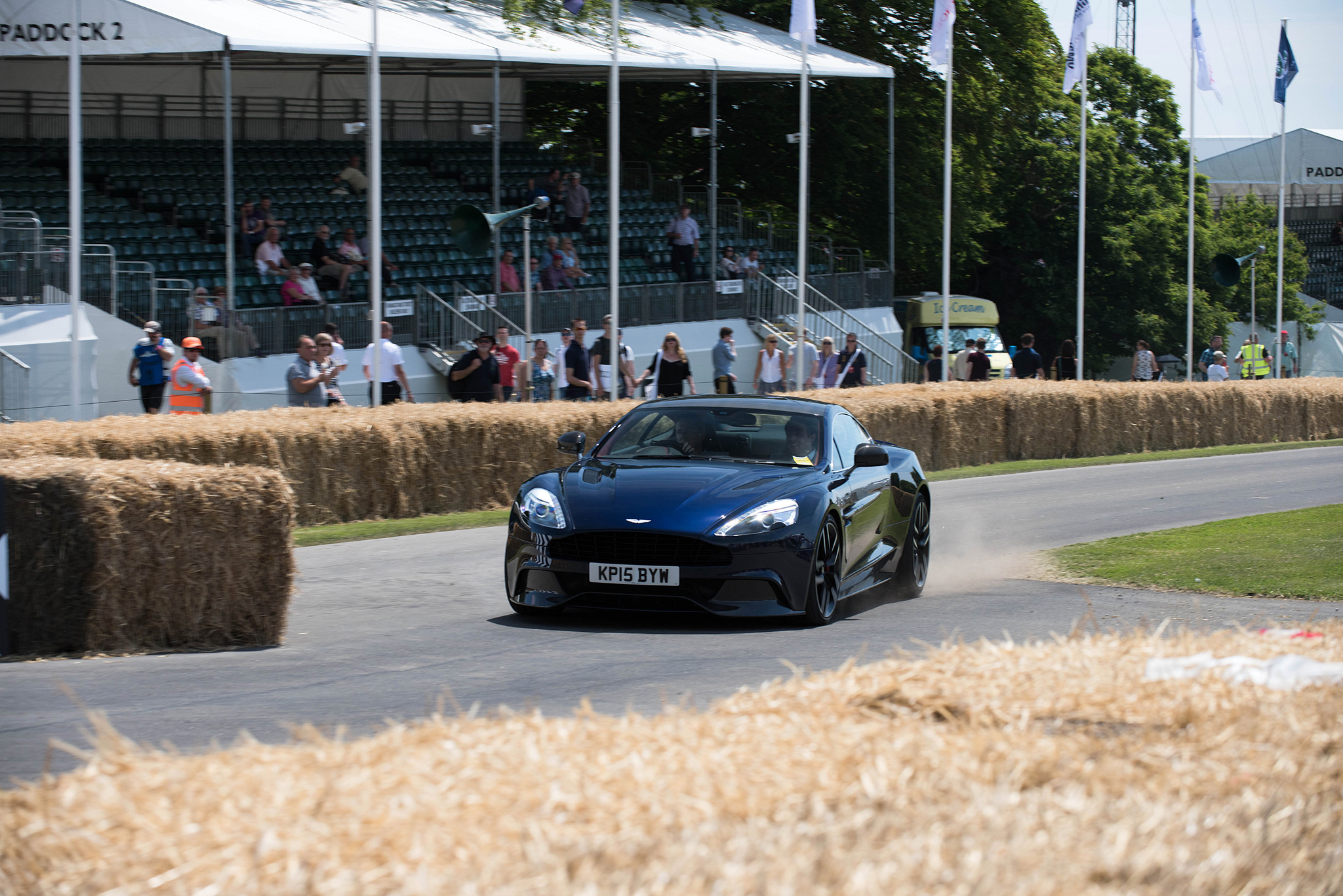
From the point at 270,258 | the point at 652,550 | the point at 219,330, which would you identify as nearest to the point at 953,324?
the point at 270,258

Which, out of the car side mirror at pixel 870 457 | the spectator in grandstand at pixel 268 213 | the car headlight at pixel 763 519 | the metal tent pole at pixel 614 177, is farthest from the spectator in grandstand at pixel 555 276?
the car headlight at pixel 763 519

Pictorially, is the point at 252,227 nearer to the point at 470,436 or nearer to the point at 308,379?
the point at 308,379

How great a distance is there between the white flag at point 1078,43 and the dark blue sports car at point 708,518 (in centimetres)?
2639

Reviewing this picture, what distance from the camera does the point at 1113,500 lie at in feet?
61.8

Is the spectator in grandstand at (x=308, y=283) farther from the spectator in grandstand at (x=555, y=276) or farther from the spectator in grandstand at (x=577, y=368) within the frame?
the spectator in grandstand at (x=555, y=276)

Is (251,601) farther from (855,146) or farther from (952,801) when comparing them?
(855,146)

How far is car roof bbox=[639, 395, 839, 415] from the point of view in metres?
10.8

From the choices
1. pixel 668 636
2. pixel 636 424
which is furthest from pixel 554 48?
pixel 668 636

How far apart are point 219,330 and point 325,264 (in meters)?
3.76

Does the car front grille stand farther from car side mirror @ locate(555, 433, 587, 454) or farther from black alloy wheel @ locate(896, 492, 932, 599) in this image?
black alloy wheel @ locate(896, 492, 932, 599)

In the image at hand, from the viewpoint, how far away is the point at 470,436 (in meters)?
16.9

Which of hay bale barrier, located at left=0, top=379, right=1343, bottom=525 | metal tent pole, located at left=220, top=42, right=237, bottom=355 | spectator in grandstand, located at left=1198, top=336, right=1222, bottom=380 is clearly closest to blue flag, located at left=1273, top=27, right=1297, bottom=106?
spectator in grandstand, located at left=1198, top=336, right=1222, bottom=380

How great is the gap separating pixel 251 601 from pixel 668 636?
244cm

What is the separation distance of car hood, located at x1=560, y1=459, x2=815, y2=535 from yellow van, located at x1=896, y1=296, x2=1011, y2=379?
3055 cm
